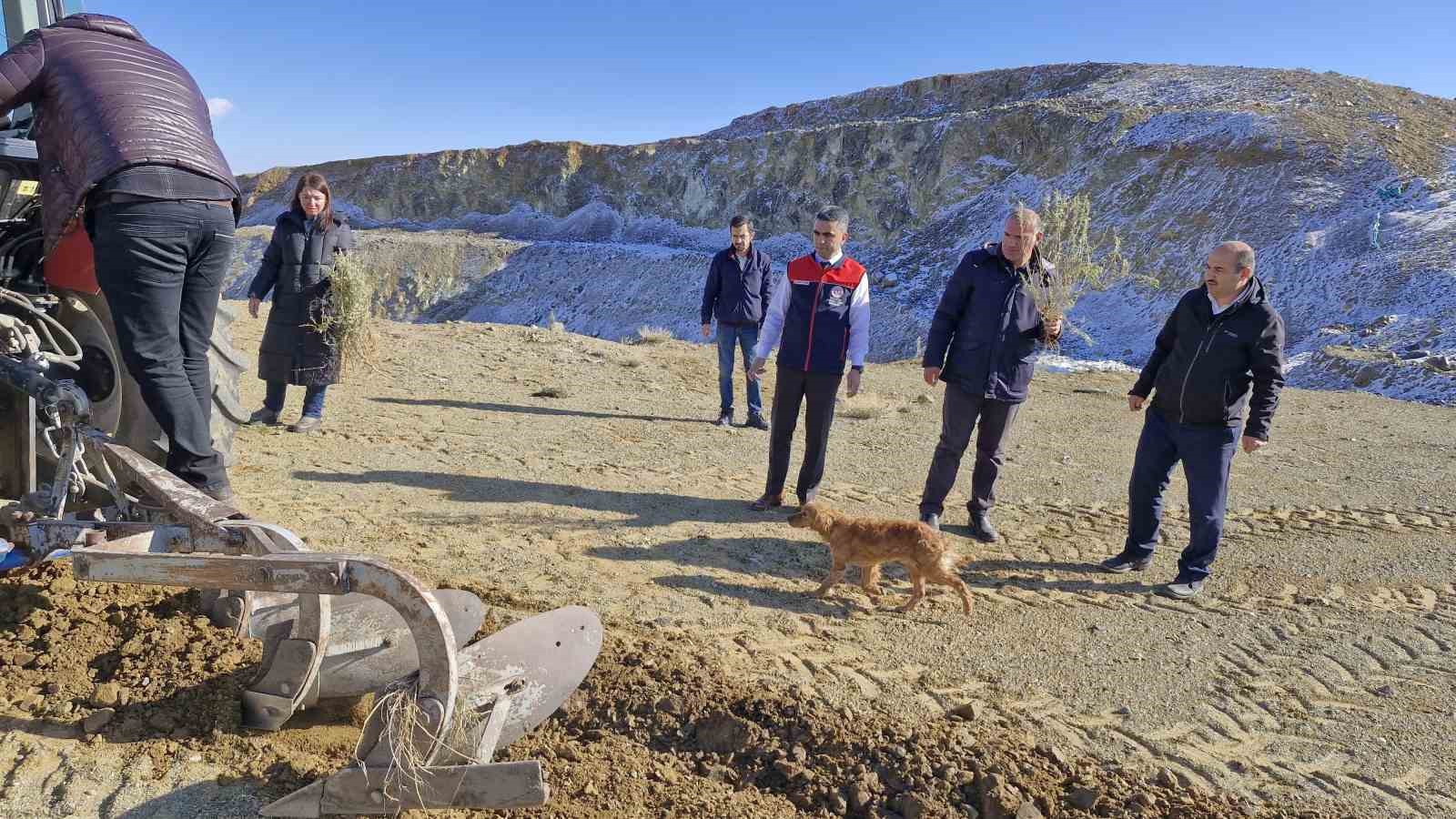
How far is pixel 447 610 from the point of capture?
3135 millimetres

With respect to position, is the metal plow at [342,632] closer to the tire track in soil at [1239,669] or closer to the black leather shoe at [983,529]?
the tire track in soil at [1239,669]

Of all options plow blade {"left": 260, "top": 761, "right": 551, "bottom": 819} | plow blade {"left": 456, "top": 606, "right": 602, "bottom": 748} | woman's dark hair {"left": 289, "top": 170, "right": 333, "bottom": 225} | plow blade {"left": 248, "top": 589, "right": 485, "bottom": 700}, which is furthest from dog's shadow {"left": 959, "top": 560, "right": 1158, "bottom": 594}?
woman's dark hair {"left": 289, "top": 170, "right": 333, "bottom": 225}

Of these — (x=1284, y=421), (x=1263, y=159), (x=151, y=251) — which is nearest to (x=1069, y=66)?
(x=1263, y=159)

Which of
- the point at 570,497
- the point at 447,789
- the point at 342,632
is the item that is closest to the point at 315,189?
the point at 570,497

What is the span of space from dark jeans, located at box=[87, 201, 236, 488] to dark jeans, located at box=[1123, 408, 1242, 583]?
449cm

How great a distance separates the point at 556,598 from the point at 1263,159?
88.0 feet

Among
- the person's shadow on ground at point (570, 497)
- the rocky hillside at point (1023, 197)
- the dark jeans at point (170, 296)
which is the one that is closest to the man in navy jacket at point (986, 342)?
the person's shadow on ground at point (570, 497)

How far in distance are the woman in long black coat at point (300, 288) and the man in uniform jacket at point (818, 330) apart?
3470 mm

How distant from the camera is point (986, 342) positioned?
5.28 m

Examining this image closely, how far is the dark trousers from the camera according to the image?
18.7 ft

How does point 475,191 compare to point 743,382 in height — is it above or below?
above

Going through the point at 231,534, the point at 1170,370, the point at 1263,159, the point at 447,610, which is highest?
the point at 1263,159

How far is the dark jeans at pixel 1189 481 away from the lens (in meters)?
4.79

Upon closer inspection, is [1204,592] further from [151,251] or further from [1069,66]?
[1069,66]
